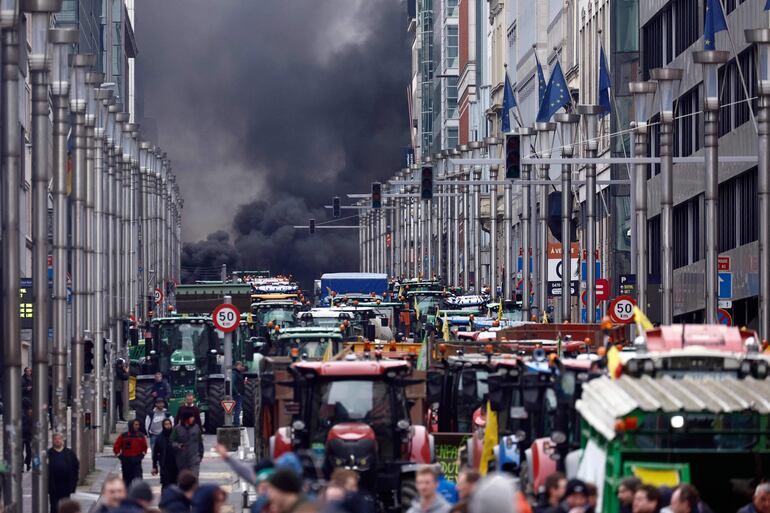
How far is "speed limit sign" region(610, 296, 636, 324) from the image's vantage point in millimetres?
53344

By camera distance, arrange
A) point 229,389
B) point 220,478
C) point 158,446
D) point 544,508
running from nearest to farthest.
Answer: point 544,508, point 158,446, point 220,478, point 229,389

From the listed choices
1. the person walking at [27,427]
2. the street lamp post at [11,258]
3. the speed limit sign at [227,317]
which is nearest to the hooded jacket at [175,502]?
the street lamp post at [11,258]

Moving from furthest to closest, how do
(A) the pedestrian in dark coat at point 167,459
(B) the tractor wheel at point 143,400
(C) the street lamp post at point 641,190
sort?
(C) the street lamp post at point 641,190 → (B) the tractor wheel at point 143,400 → (A) the pedestrian in dark coat at point 167,459

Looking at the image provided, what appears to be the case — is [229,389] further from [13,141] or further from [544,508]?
[544,508]

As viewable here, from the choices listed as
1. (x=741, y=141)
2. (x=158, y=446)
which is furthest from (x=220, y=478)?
(x=741, y=141)

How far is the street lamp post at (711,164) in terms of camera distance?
152 ft

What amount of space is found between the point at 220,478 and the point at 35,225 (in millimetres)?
8572

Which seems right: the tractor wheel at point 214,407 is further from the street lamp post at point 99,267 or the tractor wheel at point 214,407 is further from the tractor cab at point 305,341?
the tractor cab at point 305,341

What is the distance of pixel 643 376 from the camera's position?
21469 mm

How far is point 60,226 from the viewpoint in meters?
41.2

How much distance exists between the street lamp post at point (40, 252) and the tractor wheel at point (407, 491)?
7.54 m

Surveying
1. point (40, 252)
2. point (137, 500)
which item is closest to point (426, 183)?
point (40, 252)

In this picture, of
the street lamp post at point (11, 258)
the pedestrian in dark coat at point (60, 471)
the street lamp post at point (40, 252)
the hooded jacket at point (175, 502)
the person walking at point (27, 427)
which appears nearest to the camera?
the hooded jacket at point (175, 502)

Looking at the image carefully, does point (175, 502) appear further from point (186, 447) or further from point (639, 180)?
point (639, 180)
